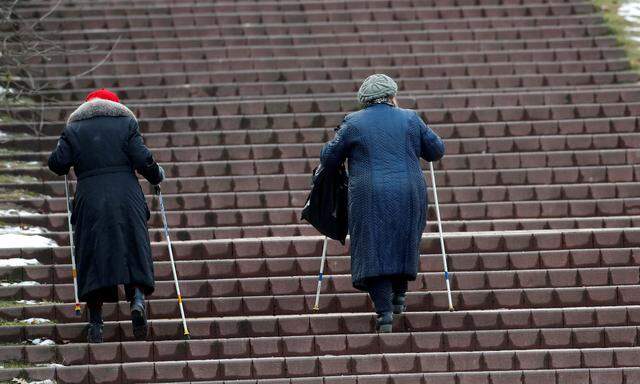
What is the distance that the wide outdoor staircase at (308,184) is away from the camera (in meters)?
10.4

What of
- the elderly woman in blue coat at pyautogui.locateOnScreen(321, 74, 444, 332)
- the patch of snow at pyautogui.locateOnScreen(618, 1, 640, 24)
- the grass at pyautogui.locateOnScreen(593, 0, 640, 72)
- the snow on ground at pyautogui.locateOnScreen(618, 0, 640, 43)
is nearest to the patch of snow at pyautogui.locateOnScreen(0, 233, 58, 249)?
the elderly woman in blue coat at pyautogui.locateOnScreen(321, 74, 444, 332)

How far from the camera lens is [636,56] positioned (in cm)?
1714

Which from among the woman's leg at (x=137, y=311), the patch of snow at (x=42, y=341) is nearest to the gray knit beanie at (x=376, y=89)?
the woman's leg at (x=137, y=311)

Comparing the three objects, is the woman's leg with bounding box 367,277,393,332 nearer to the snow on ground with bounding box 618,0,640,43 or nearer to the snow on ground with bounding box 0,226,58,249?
the snow on ground with bounding box 0,226,58,249

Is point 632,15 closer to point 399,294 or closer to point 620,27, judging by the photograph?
point 620,27

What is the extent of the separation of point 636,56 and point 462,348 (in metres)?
7.54

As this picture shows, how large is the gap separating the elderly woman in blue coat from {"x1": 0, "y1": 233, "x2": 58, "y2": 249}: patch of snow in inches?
111

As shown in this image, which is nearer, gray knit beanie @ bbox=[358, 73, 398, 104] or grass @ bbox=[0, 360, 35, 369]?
grass @ bbox=[0, 360, 35, 369]

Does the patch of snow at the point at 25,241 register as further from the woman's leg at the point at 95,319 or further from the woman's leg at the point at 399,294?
the woman's leg at the point at 399,294

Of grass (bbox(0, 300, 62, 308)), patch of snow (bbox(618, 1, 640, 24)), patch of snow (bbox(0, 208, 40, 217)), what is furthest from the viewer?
patch of snow (bbox(618, 1, 640, 24))

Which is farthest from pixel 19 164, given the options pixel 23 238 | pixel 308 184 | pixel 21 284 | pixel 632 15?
pixel 632 15


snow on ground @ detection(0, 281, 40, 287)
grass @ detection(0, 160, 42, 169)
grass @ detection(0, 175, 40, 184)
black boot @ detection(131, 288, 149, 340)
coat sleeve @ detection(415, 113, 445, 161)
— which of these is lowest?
black boot @ detection(131, 288, 149, 340)

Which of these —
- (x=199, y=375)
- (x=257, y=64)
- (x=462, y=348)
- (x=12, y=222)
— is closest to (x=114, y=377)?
(x=199, y=375)

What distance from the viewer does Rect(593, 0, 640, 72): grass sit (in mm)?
17156
